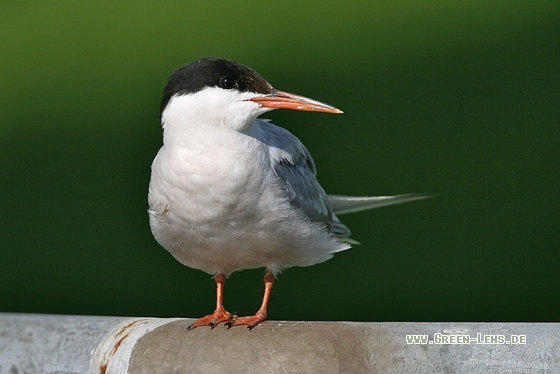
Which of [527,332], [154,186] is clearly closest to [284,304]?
[154,186]

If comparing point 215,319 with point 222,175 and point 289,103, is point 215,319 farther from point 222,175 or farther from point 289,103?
point 289,103

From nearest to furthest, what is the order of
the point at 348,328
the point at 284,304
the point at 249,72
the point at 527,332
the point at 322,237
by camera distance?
the point at 527,332 → the point at 348,328 → the point at 249,72 → the point at 322,237 → the point at 284,304

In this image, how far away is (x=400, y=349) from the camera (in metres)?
1.24

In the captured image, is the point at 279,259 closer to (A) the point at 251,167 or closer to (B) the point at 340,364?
(A) the point at 251,167

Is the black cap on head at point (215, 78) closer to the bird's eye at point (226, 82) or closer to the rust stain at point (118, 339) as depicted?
the bird's eye at point (226, 82)

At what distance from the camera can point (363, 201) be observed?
221 cm

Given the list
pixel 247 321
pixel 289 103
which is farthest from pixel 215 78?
pixel 247 321

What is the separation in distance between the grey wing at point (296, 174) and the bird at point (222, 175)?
0.04 feet

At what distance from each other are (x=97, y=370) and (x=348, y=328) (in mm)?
436

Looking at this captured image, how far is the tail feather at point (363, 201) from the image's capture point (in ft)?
7.02

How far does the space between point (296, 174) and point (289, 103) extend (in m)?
0.27

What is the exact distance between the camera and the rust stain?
1354 mm

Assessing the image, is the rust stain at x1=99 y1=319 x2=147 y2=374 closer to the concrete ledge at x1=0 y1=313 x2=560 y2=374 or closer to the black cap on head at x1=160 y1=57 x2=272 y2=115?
the concrete ledge at x1=0 y1=313 x2=560 y2=374

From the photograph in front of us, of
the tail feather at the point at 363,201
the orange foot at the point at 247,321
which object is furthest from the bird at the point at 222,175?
the tail feather at the point at 363,201
